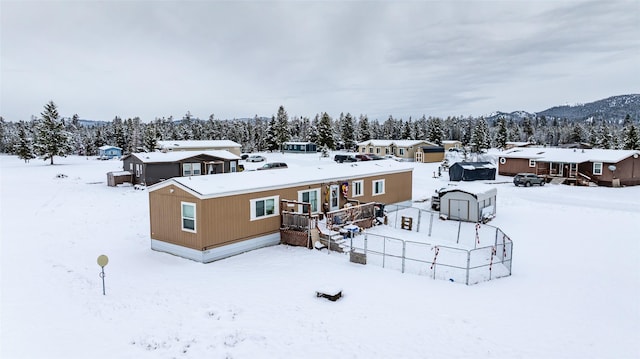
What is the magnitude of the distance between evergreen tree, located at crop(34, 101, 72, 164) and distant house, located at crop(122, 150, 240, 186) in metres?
29.6

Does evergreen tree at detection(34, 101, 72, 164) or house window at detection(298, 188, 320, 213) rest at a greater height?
evergreen tree at detection(34, 101, 72, 164)

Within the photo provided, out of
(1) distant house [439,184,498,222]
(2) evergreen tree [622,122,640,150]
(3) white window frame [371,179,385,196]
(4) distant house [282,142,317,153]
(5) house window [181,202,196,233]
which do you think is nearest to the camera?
(5) house window [181,202,196,233]

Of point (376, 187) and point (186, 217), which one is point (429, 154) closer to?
point (376, 187)

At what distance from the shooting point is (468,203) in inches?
1023

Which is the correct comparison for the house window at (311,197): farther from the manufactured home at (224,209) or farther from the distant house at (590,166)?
the distant house at (590,166)

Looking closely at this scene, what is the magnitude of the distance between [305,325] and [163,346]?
3.69 m

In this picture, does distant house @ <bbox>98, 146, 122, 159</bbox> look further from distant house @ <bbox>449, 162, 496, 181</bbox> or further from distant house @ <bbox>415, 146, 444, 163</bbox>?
distant house @ <bbox>449, 162, 496, 181</bbox>

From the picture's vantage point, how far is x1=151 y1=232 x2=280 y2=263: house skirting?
16828mm

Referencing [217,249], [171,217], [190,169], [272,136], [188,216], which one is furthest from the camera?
[272,136]

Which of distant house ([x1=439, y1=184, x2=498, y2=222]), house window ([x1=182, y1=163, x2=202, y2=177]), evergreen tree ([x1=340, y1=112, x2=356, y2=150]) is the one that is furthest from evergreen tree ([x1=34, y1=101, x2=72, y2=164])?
distant house ([x1=439, y1=184, x2=498, y2=222])

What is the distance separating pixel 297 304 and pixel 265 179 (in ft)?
30.2

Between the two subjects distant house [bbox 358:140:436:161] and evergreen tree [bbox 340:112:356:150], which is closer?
distant house [bbox 358:140:436:161]

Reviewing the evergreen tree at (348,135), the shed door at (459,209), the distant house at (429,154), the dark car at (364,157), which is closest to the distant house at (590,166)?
the distant house at (429,154)

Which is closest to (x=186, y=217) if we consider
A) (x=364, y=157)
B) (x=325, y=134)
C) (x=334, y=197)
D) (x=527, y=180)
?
(x=334, y=197)
